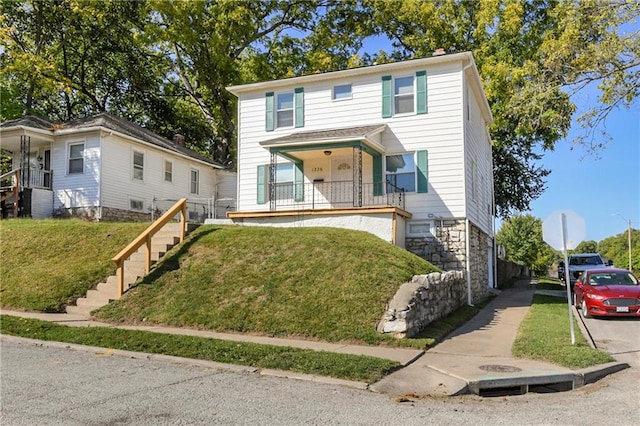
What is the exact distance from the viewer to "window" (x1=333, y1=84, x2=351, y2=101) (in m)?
18.9

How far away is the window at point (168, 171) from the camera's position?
83.8 feet

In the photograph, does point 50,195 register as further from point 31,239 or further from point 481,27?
point 481,27

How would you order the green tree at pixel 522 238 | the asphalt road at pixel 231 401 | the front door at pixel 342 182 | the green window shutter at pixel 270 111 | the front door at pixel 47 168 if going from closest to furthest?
1. the asphalt road at pixel 231 401
2. the front door at pixel 342 182
3. the green window shutter at pixel 270 111
4. the front door at pixel 47 168
5. the green tree at pixel 522 238

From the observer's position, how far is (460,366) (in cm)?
794

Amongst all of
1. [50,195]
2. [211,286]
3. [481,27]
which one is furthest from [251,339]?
[481,27]

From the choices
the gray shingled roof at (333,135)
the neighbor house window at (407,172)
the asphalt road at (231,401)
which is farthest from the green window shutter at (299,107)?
the asphalt road at (231,401)

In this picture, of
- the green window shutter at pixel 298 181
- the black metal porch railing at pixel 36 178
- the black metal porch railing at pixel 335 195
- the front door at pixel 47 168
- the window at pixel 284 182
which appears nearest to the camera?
the black metal porch railing at pixel 335 195

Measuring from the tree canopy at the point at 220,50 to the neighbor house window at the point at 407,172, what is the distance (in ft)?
30.2

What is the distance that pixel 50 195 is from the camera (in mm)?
22375

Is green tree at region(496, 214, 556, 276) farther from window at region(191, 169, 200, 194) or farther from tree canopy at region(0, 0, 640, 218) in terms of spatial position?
window at region(191, 169, 200, 194)

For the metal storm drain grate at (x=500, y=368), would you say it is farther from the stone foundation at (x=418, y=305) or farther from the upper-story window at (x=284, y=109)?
the upper-story window at (x=284, y=109)

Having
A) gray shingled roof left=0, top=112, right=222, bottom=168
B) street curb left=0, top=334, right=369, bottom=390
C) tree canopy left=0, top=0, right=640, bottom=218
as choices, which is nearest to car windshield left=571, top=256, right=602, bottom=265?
tree canopy left=0, top=0, right=640, bottom=218

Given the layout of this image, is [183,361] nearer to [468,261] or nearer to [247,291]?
[247,291]

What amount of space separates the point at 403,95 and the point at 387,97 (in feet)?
1.81
